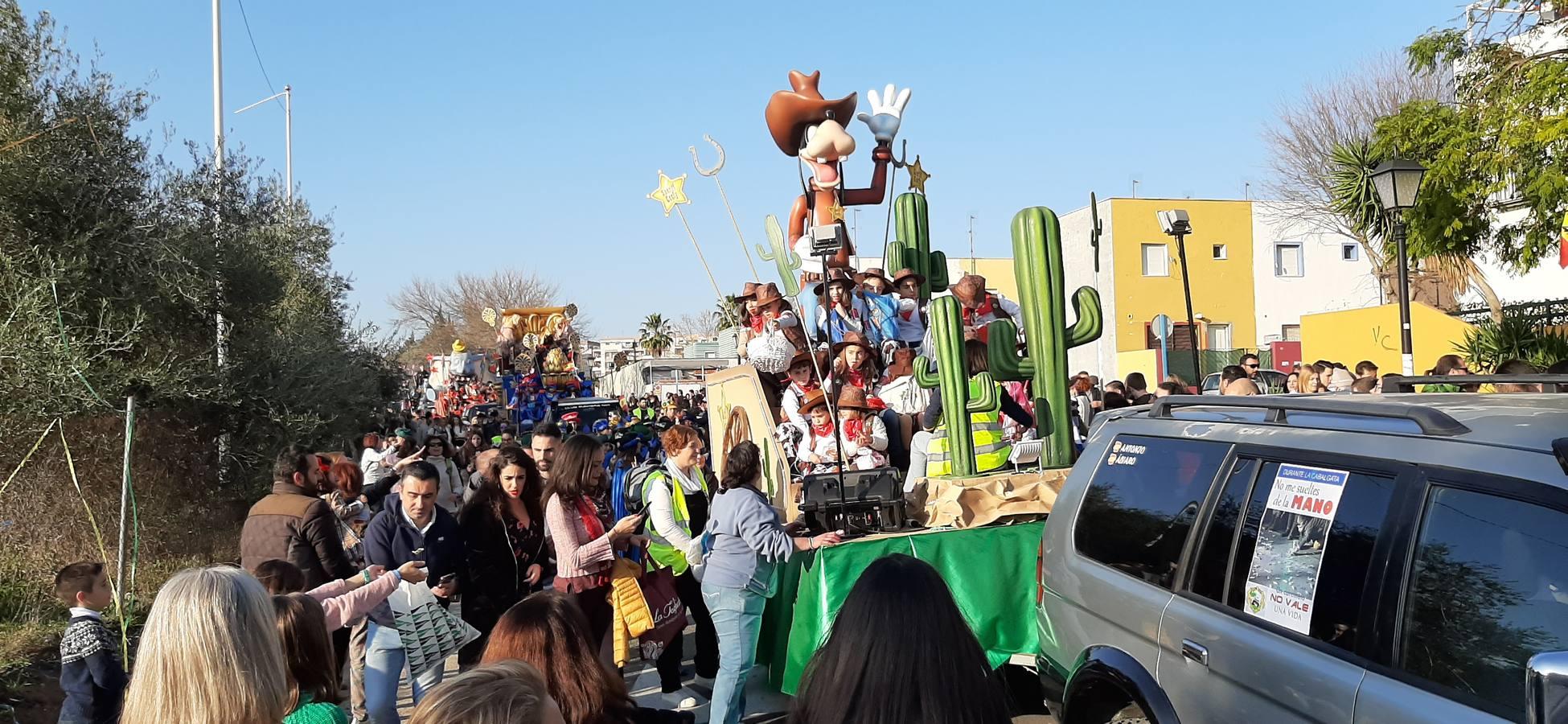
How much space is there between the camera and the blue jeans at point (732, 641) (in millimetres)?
5445

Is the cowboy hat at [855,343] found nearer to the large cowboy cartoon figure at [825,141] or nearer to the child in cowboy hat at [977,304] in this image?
the child in cowboy hat at [977,304]

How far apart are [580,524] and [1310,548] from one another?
3.82 meters

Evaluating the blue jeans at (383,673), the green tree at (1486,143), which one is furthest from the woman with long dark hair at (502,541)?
the green tree at (1486,143)

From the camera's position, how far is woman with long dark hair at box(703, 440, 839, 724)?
5.41 meters

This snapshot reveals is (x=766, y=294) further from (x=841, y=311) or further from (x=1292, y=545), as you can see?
(x=1292, y=545)

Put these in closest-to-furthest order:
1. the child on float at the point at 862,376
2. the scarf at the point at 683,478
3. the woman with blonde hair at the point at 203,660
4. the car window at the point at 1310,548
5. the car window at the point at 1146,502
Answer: the woman with blonde hair at the point at 203,660 → the car window at the point at 1310,548 → the car window at the point at 1146,502 → the scarf at the point at 683,478 → the child on float at the point at 862,376

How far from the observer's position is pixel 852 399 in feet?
27.6

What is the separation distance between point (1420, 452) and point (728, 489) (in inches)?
135

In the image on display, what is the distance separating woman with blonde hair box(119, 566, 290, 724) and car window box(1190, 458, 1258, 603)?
2572 millimetres

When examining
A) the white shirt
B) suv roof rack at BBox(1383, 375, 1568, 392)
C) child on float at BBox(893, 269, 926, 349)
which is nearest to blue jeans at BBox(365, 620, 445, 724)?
the white shirt

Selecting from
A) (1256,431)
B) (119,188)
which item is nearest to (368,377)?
(119,188)

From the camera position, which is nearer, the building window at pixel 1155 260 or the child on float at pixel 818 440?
the child on float at pixel 818 440

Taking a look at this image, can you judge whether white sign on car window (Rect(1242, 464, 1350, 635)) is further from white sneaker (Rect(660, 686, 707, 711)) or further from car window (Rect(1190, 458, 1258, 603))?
white sneaker (Rect(660, 686, 707, 711))

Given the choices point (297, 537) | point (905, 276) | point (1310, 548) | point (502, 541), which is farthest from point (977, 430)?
point (1310, 548)
